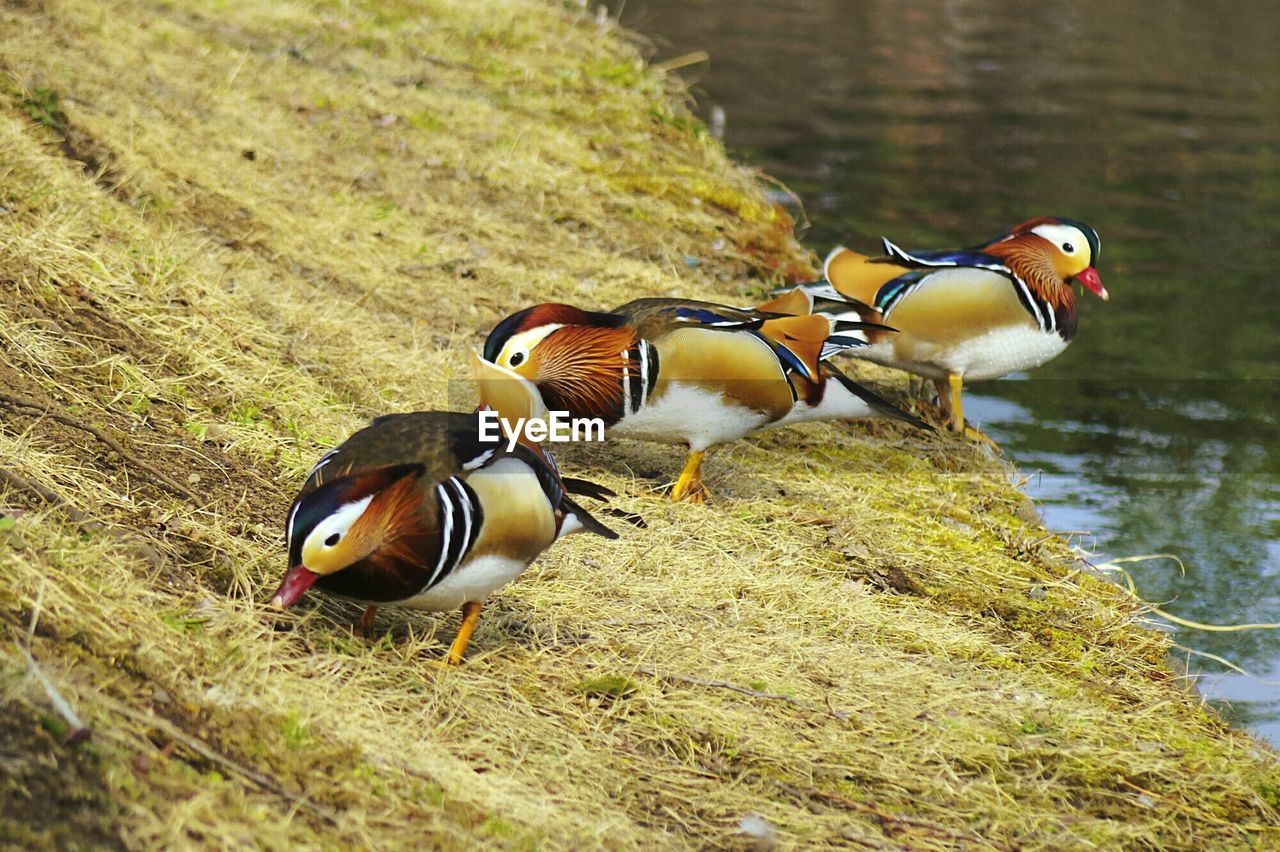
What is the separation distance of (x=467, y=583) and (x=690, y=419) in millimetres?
1660

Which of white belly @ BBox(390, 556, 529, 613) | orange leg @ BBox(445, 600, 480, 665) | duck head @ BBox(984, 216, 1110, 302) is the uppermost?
duck head @ BBox(984, 216, 1110, 302)

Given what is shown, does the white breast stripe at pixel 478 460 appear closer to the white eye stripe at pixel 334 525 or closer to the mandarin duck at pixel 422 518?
the mandarin duck at pixel 422 518

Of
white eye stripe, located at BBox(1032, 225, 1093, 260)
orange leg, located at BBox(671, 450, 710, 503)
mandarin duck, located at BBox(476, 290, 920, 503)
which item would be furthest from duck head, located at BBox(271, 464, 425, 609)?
white eye stripe, located at BBox(1032, 225, 1093, 260)

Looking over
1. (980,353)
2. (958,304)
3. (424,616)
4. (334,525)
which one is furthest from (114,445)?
(980,353)

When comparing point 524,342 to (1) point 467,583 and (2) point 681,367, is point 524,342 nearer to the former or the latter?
(2) point 681,367

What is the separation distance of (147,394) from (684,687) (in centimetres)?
173

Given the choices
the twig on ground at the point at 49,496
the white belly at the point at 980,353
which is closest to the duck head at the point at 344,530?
the twig on ground at the point at 49,496

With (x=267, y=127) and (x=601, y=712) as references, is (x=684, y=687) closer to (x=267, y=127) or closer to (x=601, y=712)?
(x=601, y=712)

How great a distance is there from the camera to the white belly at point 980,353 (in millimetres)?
5750

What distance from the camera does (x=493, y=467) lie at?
3.19 m

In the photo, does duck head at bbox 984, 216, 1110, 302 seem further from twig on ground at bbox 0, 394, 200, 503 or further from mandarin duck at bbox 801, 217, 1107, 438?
twig on ground at bbox 0, 394, 200, 503

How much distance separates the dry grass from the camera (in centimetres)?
259

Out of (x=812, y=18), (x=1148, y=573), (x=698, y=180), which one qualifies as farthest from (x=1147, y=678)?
(x=812, y=18)

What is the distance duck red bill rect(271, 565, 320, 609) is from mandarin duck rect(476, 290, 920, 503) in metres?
1.29
